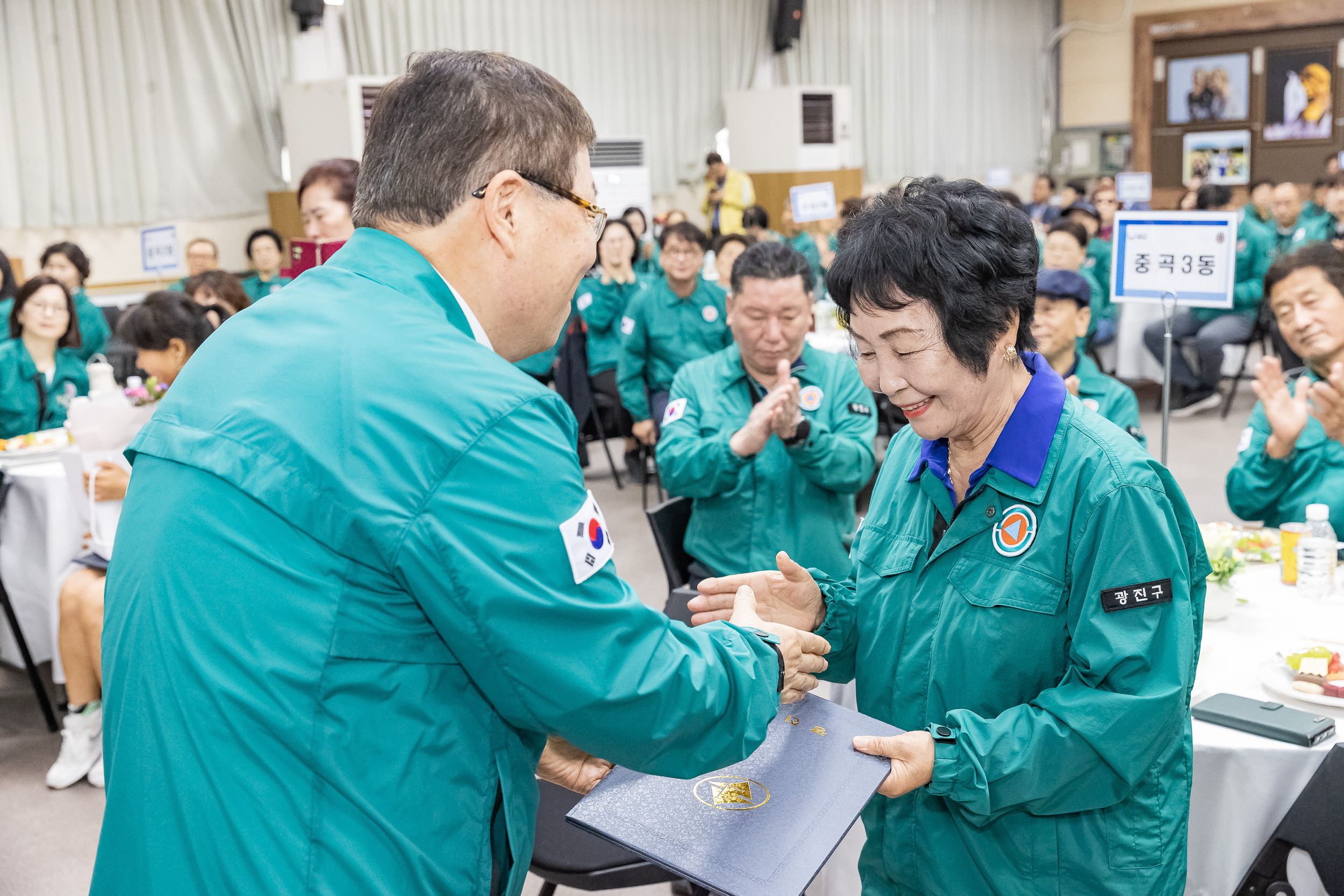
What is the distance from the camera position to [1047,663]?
4.57 feet

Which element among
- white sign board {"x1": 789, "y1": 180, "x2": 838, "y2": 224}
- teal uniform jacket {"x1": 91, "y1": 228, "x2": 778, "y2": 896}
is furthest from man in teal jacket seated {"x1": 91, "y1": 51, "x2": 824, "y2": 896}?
white sign board {"x1": 789, "y1": 180, "x2": 838, "y2": 224}

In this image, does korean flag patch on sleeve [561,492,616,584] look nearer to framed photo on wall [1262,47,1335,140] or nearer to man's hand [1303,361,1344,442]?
man's hand [1303,361,1344,442]

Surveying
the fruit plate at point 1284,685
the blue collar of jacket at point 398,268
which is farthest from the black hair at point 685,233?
the blue collar of jacket at point 398,268

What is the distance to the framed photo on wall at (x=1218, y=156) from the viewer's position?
48.1 feet

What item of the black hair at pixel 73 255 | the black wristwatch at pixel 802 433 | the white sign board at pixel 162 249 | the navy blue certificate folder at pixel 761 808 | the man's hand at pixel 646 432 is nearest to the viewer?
the navy blue certificate folder at pixel 761 808

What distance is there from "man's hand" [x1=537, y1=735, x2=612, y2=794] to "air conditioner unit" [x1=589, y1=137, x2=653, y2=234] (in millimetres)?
9344

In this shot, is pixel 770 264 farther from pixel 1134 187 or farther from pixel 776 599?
pixel 1134 187

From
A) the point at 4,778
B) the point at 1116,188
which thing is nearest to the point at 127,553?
the point at 4,778

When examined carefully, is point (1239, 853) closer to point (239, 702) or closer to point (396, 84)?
point (239, 702)

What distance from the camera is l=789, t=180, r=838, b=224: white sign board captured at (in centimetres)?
822

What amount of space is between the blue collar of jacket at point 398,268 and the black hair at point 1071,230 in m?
5.66

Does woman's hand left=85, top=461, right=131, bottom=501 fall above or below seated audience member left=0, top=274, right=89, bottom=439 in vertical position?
below

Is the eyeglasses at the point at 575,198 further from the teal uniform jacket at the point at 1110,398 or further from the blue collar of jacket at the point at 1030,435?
the teal uniform jacket at the point at 1110,398

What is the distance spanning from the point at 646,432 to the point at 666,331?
54 cm
